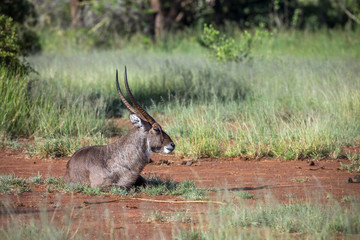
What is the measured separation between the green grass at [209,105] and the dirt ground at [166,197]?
0.41 m

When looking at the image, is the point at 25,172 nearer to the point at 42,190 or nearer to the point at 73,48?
the point at 42,190

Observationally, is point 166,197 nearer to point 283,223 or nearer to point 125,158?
point 125,158

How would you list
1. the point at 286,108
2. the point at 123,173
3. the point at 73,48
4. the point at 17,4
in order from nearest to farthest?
the point at 123,173 → the point at 286,108 → the point at 17,4 → the point at 73,48

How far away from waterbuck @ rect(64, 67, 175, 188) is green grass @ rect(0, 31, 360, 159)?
2280 millimetres

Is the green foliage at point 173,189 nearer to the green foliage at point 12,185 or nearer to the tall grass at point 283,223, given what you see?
the tall grass at point 283,223

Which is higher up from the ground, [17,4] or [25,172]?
[17,4]

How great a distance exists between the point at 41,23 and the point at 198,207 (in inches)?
913

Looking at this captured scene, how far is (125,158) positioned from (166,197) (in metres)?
0.66

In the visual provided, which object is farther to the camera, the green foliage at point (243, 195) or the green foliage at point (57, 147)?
the green foliage at point (57, 147)

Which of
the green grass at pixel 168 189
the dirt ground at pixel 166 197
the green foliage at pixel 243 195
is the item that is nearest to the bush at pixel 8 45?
the dirt ground at pixel 166 197

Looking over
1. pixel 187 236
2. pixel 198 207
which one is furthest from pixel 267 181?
pixel 187 236

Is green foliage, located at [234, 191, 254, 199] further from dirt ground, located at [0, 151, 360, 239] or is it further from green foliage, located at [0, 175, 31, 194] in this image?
green foliage, located at [0, 175, 31, 194]

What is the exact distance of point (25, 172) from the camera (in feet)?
24.0

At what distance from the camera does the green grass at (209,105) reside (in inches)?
333
